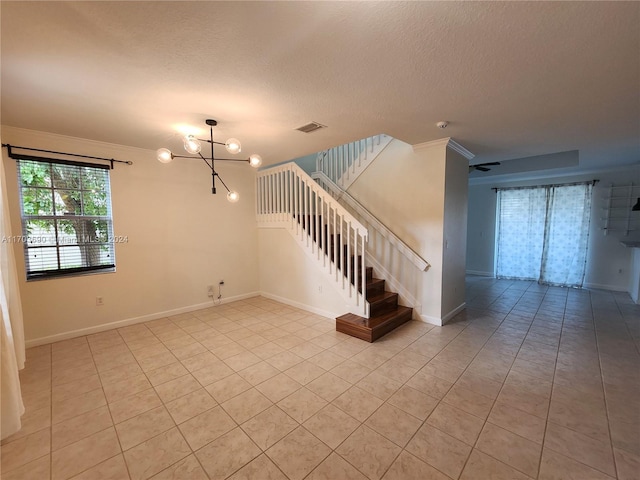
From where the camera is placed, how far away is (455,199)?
12.8 feet

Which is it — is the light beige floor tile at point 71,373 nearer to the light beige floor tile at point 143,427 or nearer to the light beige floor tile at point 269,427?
the light beige floor tile at point 143,427

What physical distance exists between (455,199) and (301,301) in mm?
2898

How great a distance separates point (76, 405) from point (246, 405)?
1381mm

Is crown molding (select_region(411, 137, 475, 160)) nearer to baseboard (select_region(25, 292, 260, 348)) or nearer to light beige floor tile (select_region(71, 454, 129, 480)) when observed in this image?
baseboard (select_region(25, 292, 260, 348))

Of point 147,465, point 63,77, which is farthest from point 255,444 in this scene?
point 63,77

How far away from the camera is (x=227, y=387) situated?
236 centimetres

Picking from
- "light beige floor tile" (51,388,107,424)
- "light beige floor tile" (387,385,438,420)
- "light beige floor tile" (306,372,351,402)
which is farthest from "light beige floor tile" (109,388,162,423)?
"light beige floor tile" (387,385,438,420)

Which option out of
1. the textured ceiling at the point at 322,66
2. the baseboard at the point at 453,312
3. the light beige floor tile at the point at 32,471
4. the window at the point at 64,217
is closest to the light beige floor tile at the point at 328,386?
the light beige floor tile at the point at 32,471

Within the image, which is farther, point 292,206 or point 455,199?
point 292,206

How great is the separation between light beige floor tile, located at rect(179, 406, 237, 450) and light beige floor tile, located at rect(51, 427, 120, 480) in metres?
0.42

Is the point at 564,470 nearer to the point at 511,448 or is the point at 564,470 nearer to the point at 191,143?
the point at 511,448

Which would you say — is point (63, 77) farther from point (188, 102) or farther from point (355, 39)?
point (355, 39)

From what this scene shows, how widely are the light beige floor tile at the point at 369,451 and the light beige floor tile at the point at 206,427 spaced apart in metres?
0.83

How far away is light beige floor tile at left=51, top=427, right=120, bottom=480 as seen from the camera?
157 centimetres
